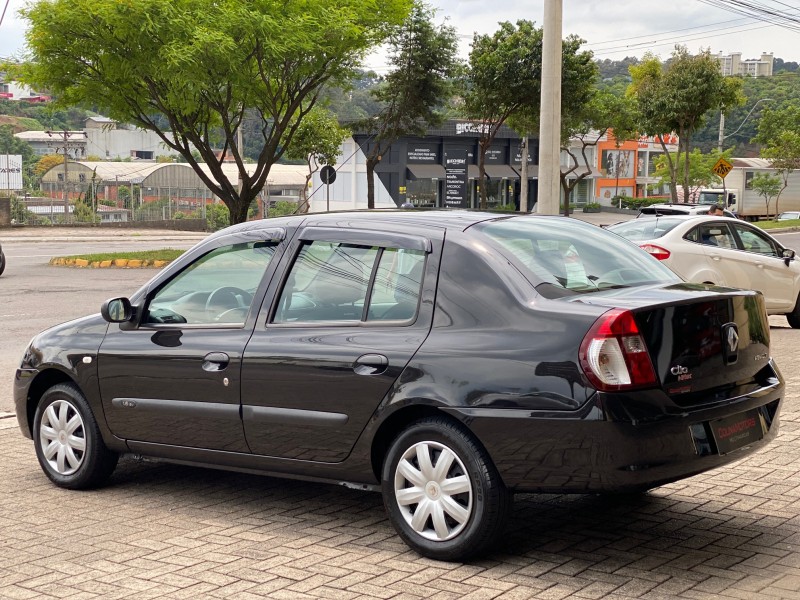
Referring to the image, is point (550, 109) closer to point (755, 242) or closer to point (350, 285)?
point (755, 242)

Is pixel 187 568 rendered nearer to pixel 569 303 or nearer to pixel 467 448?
pixel 467 448

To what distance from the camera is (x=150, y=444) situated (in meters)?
6.26

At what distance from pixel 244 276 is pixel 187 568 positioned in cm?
167

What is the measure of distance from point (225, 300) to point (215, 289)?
15 cm

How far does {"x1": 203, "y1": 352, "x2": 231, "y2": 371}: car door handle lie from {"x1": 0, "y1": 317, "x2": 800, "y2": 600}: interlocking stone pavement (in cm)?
80

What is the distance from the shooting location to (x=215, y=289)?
20.2 ft

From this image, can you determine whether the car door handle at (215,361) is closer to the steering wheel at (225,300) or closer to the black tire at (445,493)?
the steering wheel at (225,300)

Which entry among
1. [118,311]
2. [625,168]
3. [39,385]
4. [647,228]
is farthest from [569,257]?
[625,168]

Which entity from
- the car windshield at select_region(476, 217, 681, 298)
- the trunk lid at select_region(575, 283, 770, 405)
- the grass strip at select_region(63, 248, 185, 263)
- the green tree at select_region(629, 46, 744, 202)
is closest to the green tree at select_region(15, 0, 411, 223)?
the grass strip at select_region(63, 248, 185, 263)

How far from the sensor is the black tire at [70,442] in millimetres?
6473

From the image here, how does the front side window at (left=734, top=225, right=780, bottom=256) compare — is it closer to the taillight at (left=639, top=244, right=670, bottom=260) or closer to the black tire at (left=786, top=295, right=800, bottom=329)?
the black tire at (left=786, top=295, right=800, bottom=329)

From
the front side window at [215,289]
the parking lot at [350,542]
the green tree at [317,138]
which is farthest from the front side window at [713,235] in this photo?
the green tree at [317,138]

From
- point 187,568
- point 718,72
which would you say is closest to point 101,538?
point 187,568

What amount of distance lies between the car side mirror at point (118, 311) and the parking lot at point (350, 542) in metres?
1.03
